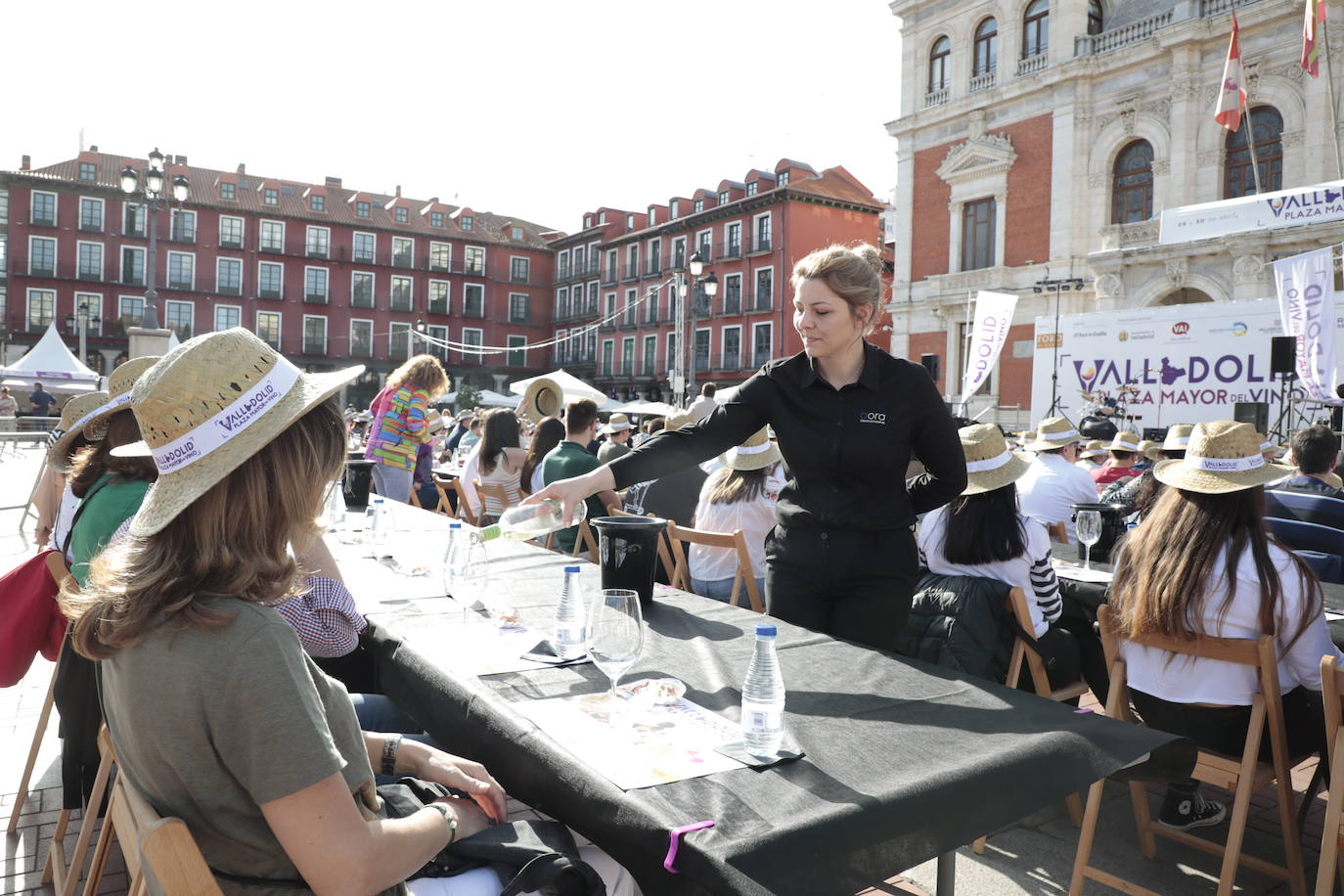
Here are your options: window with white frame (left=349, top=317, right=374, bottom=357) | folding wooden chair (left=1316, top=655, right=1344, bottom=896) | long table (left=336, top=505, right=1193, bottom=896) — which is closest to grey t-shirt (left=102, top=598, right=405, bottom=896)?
long table (left=336, top=505, right=1193, bottom=896)

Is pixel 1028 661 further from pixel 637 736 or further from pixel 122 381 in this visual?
pixel 122 381

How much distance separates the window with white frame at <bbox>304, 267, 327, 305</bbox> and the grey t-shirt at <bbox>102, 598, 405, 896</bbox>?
46.4m

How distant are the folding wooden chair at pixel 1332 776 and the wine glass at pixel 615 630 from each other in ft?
4.98

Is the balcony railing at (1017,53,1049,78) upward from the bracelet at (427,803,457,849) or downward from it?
upward

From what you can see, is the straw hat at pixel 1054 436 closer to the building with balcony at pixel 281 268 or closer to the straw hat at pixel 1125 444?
the straw hat at pixel 1125 444

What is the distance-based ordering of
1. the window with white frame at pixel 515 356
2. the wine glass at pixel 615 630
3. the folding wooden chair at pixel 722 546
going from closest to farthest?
the wine glass at pixel 615 630, the folding wooden chair at pixel 722 546, the window with white frame at pixel 515 356

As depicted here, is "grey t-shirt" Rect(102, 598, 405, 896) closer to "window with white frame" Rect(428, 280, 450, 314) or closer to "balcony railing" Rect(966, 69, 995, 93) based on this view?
"balcony railing" Rect(966, 69, 995, 93)

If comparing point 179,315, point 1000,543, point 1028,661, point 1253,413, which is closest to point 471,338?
point 179,315

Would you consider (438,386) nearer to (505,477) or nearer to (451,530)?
(505,477)

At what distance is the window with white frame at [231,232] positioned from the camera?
137 feet

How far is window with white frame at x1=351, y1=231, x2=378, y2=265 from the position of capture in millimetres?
44781

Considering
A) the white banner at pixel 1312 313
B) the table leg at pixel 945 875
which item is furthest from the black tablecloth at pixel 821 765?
the white banner at pixel 1312 313

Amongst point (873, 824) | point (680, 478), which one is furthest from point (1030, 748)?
point (680, 478)

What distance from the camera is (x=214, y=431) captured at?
126cm
